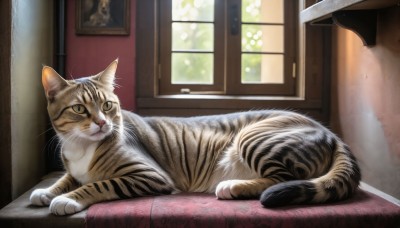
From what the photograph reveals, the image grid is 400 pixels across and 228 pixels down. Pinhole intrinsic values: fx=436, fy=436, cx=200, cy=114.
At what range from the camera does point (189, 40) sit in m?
2.87

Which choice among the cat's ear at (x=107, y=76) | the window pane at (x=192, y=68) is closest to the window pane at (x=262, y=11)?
the window pane at (x=192, y=68)

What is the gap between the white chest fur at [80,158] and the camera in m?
1.92

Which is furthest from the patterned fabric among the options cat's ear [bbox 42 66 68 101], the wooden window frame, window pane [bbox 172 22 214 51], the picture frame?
window pane [bbox 172 22 214 51]

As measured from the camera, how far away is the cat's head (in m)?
1.83

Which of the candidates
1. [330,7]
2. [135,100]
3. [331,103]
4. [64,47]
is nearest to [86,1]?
[64,47]

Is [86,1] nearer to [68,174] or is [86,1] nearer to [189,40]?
[189,40]

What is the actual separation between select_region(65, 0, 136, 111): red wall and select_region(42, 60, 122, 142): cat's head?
0.71 m

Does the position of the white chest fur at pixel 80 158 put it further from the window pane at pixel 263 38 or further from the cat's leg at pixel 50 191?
the window pane at pixel 263 38

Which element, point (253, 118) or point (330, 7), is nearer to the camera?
point (330, 7)

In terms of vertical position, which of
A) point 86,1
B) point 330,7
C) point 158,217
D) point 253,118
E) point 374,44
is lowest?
point 158,217

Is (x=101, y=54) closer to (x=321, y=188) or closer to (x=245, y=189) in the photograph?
(x=245, y=189)

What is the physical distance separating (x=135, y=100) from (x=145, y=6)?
0.58 metres

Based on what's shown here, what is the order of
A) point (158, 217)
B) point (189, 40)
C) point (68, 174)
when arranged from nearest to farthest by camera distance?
point (158, 217) < point (68, 174) < point (189, 40)

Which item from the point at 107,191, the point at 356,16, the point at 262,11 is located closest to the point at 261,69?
the point at 262,11
